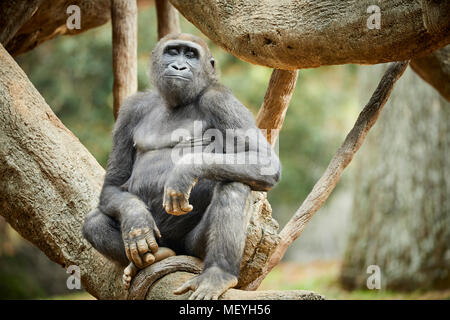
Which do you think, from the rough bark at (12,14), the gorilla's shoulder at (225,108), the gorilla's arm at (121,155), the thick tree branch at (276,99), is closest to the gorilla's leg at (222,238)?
Answer: the gorilla's shoulder at (225,108)

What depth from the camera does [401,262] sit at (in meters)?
7.61

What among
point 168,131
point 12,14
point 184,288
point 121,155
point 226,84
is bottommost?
point 184,288

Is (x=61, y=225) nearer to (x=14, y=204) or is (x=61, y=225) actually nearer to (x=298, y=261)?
(x=14, y=204)

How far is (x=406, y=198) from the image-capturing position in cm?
780

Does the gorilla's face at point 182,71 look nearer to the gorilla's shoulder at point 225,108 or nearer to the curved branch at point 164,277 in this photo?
the gorilla's shoulder at point 225,108

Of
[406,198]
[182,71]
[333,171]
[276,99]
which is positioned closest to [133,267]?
[182,71]

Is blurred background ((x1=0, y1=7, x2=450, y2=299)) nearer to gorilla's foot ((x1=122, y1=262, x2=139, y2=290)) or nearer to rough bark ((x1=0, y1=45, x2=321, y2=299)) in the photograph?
rough bark ((x1=0, y1=45, x2=321, y2=299))

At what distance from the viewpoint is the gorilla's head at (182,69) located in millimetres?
3721

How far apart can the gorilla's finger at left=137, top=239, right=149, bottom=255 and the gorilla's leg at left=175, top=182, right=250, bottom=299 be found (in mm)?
348

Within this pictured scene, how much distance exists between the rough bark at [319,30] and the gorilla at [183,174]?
1.15 ft

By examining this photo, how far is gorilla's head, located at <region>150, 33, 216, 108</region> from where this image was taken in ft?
12.2

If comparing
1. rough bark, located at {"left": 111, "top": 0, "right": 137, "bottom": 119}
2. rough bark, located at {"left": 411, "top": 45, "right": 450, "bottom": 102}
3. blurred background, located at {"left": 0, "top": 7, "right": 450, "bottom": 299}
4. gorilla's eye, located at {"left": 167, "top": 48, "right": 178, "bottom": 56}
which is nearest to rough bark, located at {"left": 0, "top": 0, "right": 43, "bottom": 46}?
rough bark, located at {"left": 111, "top": 0, "right": 137, "bottom": 119}

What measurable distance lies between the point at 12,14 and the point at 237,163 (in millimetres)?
2684

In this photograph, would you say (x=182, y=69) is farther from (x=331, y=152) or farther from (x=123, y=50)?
(x=331, y=152)
